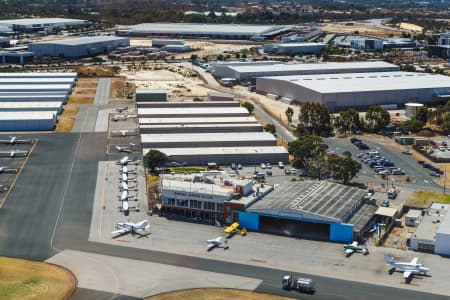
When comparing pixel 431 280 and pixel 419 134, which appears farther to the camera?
pixel 419 134

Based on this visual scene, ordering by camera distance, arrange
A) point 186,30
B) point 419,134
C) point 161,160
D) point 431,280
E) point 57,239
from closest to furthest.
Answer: point 431,280, point 57,239, point 161,160, point 419,134, point 186,30

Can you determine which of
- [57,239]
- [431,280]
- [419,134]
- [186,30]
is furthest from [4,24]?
[431,280]

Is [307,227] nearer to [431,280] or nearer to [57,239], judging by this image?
[431,280]

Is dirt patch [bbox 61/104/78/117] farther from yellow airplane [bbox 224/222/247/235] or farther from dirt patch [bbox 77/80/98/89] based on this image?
yellow airplane [bbox 224/222/247/235]

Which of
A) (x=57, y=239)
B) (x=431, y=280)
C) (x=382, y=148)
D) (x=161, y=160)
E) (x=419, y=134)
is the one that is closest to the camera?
(x=431, y=280)

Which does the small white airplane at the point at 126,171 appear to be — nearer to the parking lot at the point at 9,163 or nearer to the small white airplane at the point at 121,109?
the parking lot at the point at 9,163

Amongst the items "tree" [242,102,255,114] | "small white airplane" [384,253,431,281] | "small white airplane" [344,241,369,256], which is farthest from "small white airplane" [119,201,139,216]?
"tree" [242,102,255,114]

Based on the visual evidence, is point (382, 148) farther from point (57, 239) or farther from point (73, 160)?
point (57, 239)
